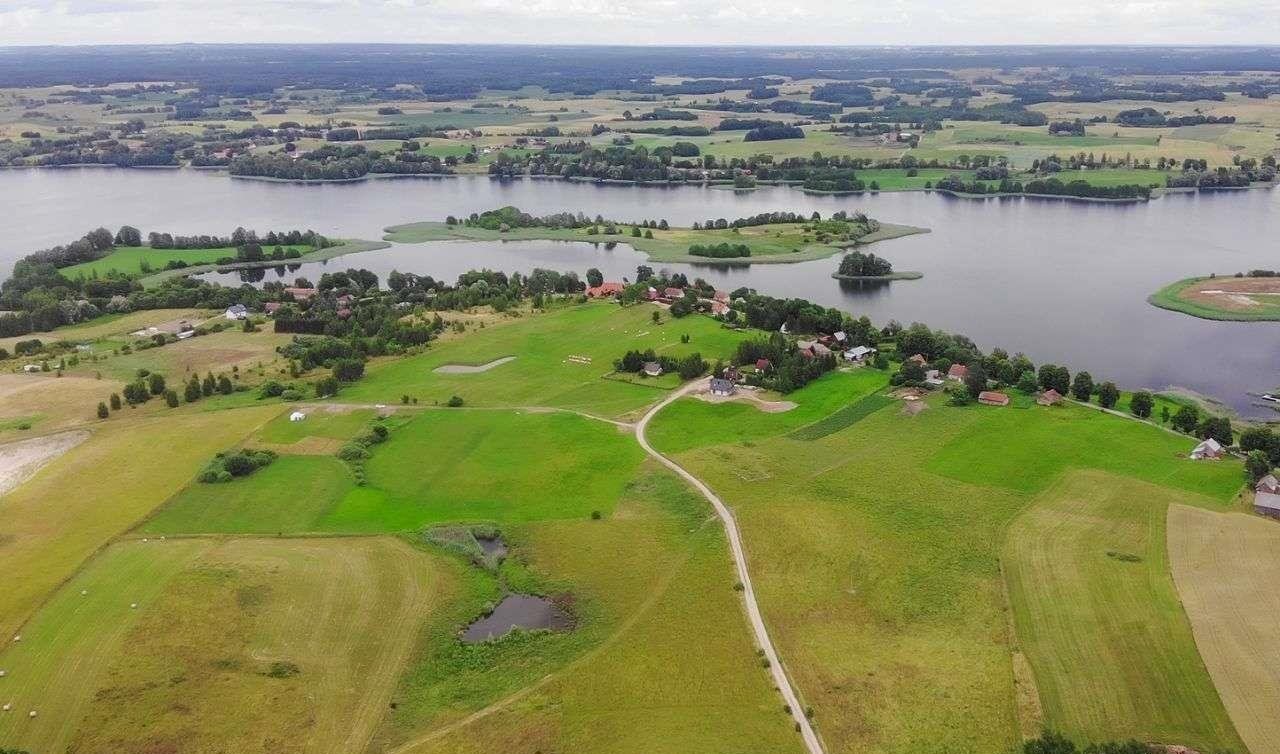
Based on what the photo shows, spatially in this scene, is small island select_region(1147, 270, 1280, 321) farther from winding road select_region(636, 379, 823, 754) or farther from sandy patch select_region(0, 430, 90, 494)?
sandy patch select_region(0, 430, 90, 494)

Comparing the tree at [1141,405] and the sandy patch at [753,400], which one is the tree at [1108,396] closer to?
the tree at [1141,405]

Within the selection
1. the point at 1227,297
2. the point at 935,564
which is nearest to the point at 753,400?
the point at 935,564

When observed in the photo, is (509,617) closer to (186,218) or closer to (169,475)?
(169,475)

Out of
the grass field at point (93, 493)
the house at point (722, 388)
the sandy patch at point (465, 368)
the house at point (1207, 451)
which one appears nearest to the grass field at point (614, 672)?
the grass field at point (93, 493)

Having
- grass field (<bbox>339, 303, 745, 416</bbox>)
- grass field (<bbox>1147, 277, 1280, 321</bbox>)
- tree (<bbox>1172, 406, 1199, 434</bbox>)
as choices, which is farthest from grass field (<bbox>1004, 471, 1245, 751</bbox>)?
grass field (<bbox>1147, 277, 1280, 321</bbox>)

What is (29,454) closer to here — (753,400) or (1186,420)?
(753,400)

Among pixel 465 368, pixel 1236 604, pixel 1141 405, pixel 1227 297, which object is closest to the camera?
pixel 1236 604
